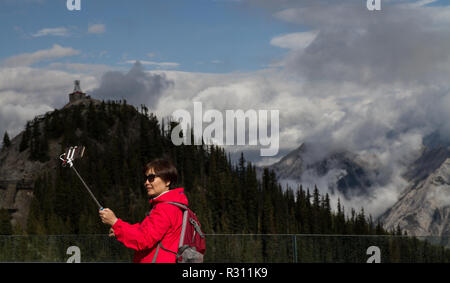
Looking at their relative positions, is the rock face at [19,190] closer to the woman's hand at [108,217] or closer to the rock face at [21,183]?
the rock face at [21,183]

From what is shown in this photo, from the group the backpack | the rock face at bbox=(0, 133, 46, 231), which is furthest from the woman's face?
the rock face at bbox=(0, 133, 46, 231)

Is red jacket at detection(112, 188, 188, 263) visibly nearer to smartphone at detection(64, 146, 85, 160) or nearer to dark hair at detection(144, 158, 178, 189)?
dark hair at detection(144, 158, 178, 189)

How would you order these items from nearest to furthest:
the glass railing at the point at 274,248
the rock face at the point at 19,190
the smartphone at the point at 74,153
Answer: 1. the smartphone at the point at 74,153
2. the glass railing at the point at 274,248
3. the rock face at the point at 19,190

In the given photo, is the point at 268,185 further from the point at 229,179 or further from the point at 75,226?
the point at 75,226

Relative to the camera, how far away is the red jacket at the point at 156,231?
613 cm

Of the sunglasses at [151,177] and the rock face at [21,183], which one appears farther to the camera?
the rock face at [21,183]

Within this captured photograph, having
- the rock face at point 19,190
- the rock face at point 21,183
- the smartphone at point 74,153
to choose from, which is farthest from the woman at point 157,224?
the rock face at point 19,190

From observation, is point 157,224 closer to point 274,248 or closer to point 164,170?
point 164,170

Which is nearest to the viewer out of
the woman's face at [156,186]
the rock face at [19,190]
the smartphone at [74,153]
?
the woman's face at [156,186]

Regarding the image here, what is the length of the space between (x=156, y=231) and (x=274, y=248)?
14.8m

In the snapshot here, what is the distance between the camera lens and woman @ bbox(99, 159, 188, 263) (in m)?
6.14

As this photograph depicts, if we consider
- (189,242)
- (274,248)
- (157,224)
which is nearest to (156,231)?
(157,224)

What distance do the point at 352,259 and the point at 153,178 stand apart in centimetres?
1292

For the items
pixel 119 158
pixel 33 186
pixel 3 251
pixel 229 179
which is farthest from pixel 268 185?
pixel 3 251
